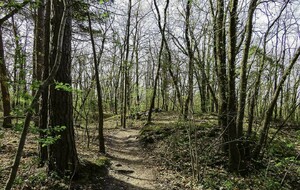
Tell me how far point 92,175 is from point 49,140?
143 inches

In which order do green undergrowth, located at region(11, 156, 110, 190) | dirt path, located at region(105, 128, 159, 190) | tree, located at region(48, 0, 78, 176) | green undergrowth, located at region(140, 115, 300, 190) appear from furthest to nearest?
1. dirt path, located at region(105, 128, 159, 190)
2. green undergrowth, located at region(140, 115, 300, 190)
3. tree, located at region(48, 0, 78, 176)
4. green undergrowth, located at region(11, 156, 110, 190)

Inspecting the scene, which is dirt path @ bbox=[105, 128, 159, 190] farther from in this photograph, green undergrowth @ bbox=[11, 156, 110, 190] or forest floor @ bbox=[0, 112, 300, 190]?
green undergrowth @ bbox=[11, 156, 110, 190]

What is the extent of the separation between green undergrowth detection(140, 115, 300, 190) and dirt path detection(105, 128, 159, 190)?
65 centimetres

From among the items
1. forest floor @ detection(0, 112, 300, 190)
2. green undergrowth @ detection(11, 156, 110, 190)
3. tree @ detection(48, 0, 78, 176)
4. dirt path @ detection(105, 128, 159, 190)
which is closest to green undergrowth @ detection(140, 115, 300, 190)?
forest floor @ detection(0, 112, 300, 190)

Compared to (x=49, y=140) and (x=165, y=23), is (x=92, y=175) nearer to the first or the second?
(x=49, y=140)

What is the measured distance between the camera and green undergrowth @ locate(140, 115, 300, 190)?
619 cm

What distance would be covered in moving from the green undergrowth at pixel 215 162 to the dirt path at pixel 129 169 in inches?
25.8

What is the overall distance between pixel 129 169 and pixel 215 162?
2786 mm

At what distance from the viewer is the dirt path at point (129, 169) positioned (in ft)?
21.0

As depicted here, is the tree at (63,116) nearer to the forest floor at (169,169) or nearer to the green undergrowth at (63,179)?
the green undergrowth at (63,179)

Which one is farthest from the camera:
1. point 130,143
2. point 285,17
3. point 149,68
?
point 149,68

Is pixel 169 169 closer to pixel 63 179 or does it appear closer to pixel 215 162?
pixel 215 162

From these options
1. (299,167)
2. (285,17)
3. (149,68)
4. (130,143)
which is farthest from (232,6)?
(149,68)

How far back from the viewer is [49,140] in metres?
3.11
